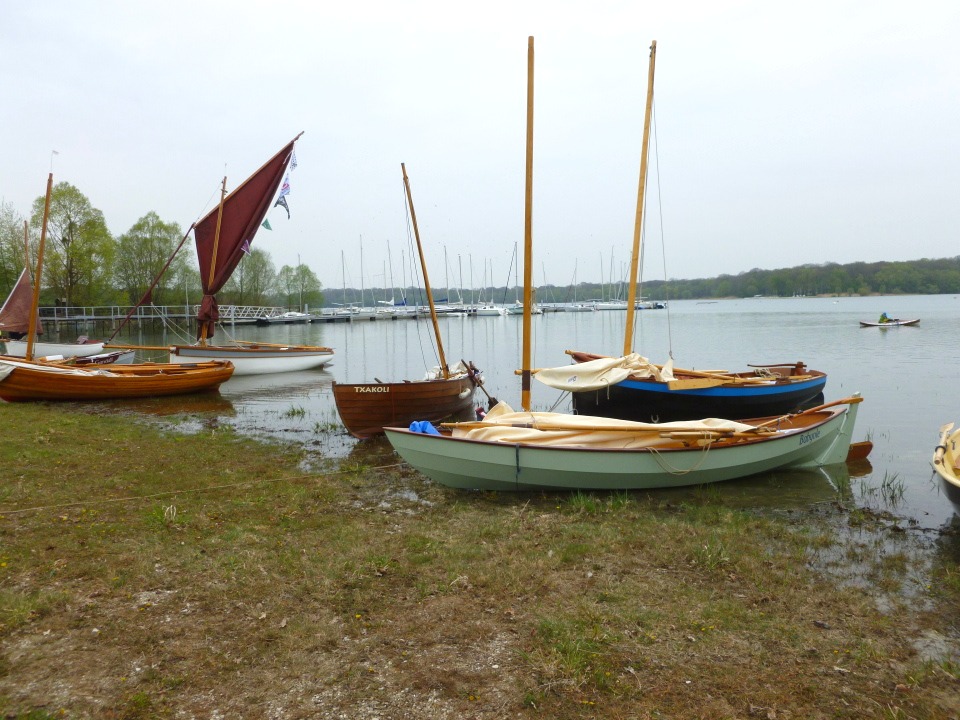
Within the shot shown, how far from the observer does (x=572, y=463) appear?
8867mm

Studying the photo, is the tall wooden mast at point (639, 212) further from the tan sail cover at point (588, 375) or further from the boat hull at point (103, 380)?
the boat hull at point (103, 380)

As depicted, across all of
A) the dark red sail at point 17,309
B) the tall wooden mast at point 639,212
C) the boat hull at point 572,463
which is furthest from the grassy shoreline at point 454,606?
the dark red sail at point 17,309

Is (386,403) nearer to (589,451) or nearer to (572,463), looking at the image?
(572,463)

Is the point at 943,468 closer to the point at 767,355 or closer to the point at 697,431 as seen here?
the point at 697,431

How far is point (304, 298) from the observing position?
102 m

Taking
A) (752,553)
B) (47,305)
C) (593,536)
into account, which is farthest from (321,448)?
(47,305)

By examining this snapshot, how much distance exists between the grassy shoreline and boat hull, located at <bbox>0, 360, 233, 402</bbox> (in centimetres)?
961

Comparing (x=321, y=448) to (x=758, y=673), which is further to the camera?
(x=321, y=448)

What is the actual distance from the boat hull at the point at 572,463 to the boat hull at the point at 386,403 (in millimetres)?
4016

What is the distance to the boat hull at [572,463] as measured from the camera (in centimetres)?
885

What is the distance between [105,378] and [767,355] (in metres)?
32.8

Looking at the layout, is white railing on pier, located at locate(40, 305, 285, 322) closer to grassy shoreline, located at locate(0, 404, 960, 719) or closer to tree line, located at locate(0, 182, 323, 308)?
tree line, located at locate(0, 182, 323, 308)

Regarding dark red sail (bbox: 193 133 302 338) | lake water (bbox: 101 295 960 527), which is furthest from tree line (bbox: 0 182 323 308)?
dark red sail (bbox: 193 133 302 338)

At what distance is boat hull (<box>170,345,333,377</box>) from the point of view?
26.6 metres
